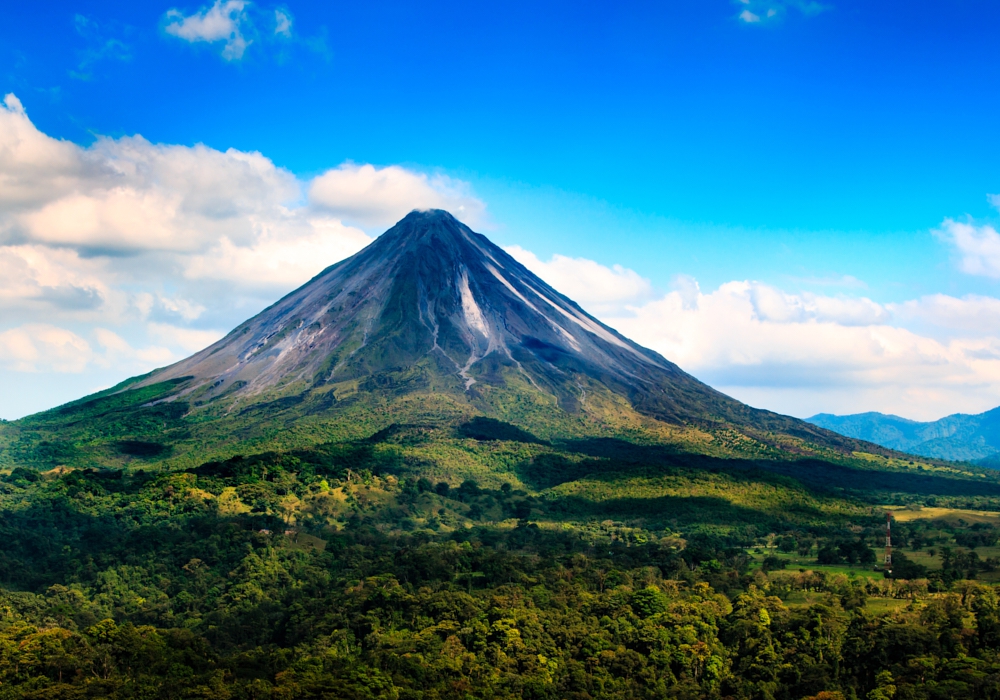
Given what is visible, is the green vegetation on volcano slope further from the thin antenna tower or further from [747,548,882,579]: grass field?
the thin antenna tower

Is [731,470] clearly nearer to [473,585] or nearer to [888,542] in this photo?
[888,542]

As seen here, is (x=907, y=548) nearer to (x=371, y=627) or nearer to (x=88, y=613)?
(x=371, y=627)

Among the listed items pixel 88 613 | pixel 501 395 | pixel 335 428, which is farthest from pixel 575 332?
pixel 88 613

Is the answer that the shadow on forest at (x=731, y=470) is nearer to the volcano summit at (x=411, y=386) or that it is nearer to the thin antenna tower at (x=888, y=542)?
the volcano summit at (x=411, y=386)

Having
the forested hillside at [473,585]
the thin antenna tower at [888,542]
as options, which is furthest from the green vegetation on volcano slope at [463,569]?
the thin antenna tower at [888,542]

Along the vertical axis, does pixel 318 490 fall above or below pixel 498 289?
below

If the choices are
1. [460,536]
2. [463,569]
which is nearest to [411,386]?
[460,536]

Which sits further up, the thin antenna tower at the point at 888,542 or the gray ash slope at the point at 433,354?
the gray ash slope at the point at 433,354

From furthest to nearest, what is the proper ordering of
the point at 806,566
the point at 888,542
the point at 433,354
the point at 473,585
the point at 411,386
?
1. the point at 433,354
2. the point at 411,386
3. the point at 888,542
4. the point at 806,566
5. the point at 473,585
